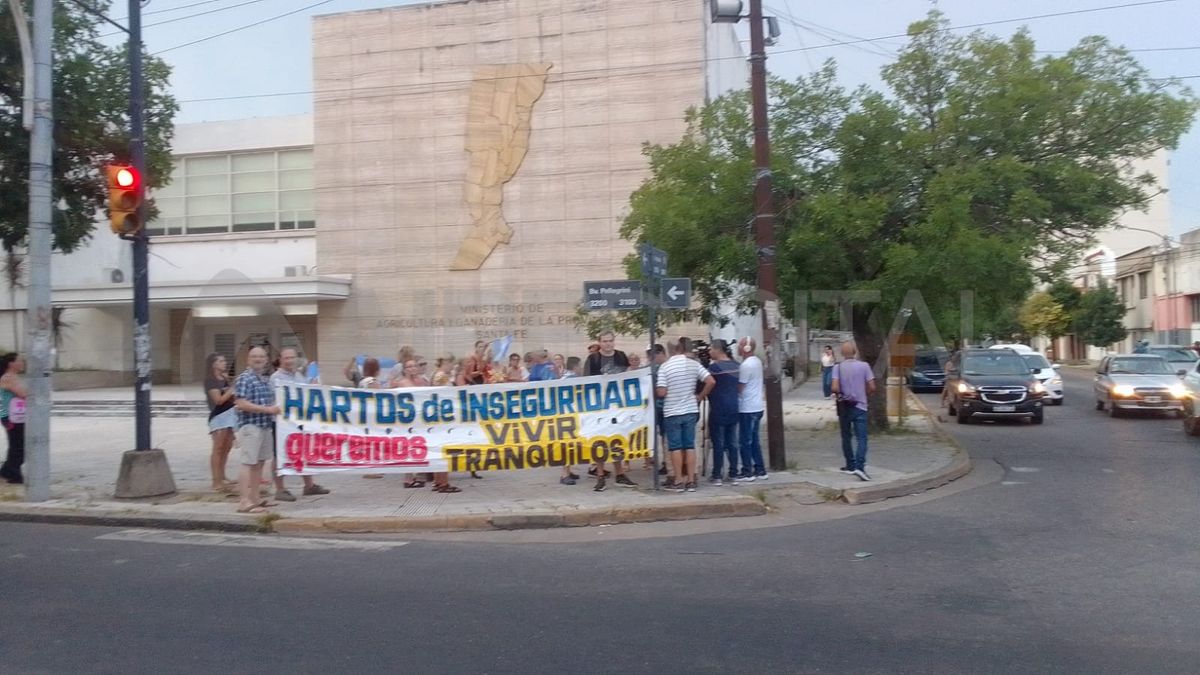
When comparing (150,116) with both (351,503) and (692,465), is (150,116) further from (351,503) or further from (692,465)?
(692,465)

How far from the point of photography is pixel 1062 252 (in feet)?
54.1

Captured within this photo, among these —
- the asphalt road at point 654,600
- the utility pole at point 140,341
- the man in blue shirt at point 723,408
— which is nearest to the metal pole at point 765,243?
the man in blue shirt at point 723,408

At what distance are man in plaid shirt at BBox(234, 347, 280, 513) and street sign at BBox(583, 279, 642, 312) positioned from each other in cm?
370

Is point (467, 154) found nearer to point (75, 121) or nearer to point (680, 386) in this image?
point (75, 121)

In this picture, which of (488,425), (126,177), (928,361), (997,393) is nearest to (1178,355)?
(928,361)

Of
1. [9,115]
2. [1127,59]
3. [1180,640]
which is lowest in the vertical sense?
[1180,640]

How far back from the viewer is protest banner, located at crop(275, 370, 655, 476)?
12.0 metres

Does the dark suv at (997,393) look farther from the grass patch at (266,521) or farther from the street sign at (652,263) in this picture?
the grass patch at (266,521)

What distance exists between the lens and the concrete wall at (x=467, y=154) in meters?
32.4

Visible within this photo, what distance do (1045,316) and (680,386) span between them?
189 ft

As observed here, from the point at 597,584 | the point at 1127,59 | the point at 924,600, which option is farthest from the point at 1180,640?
the point at 1127,59

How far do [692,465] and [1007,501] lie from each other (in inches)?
140

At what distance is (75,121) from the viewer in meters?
14.1

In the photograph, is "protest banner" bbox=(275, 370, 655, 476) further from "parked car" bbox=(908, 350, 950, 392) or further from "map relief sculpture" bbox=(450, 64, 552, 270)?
A: "parked car" bbox=(908, 350, 950, 392)
